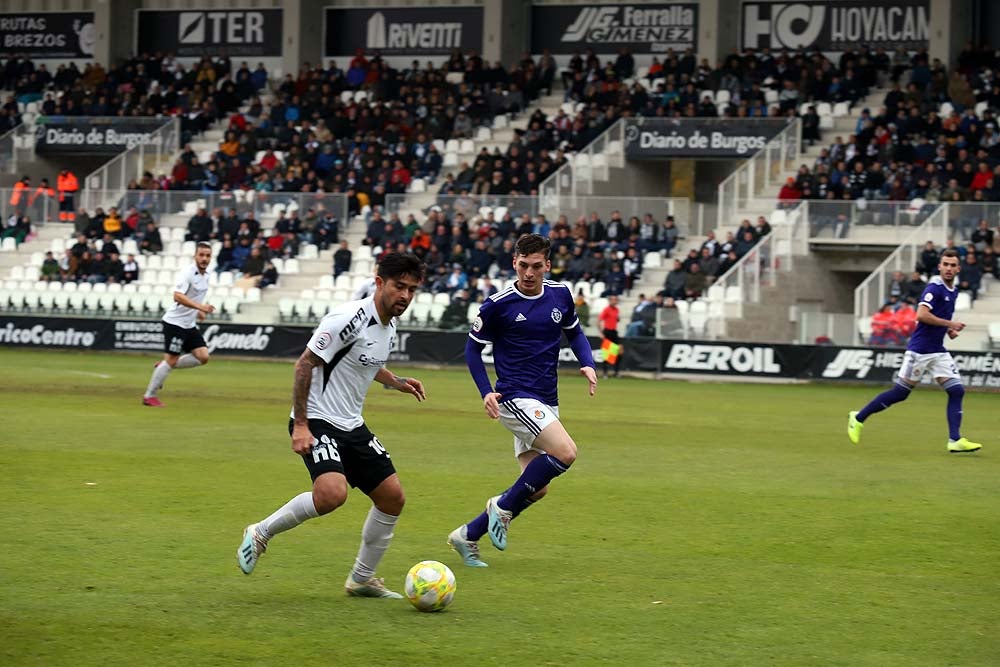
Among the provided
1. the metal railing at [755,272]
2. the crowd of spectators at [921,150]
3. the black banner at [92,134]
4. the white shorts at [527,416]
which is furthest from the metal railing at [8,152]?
the white shorts at [527,416]

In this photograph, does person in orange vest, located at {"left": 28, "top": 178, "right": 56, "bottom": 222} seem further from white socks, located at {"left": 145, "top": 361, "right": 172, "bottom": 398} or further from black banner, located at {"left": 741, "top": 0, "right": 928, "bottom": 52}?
white socks, located at {"left": 145, "top": 361, "right": 172, "bottom": 398}

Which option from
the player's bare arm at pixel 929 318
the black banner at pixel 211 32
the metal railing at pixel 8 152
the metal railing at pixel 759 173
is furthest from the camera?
the black banner at pixel 211 32

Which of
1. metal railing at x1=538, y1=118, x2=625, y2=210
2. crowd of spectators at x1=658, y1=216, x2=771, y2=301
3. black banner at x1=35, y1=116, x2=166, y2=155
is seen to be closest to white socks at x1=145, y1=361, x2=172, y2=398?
crowd of spectators at x1=658, y1=216, x2=771, y2=301

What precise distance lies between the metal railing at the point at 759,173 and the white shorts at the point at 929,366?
759 inches

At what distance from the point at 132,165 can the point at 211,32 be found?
1110 centimetres

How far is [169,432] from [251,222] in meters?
22.3

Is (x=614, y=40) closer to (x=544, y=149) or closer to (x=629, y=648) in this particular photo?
(x=544, y=149)

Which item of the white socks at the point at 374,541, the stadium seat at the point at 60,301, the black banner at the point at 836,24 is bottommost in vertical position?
the white socks at the point at 374,541

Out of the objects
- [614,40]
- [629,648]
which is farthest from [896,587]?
[614,40]

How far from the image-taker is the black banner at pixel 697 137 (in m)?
37.9

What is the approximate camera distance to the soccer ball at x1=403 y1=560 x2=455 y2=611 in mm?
7637

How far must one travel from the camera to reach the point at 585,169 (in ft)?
125

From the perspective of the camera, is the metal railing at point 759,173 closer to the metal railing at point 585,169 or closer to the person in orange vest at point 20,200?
the metal railing at point 585,169

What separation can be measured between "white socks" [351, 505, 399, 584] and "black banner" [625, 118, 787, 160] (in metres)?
31.3
